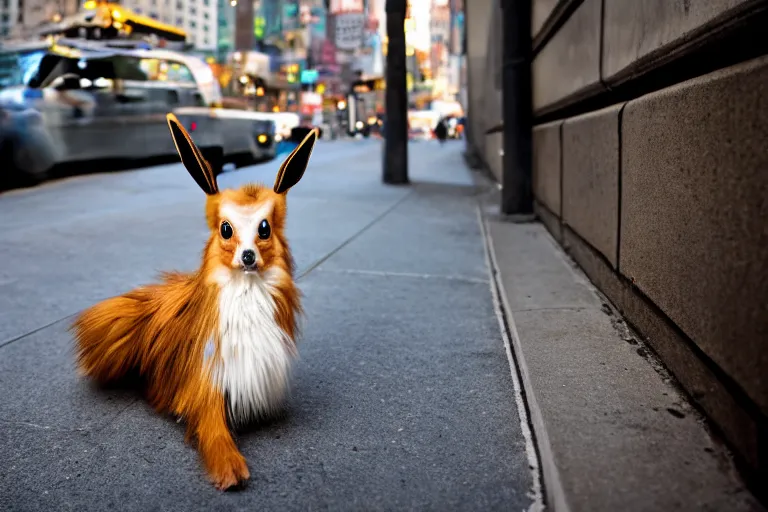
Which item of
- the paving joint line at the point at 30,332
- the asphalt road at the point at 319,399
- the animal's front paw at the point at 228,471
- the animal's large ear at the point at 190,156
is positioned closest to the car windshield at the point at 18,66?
the asphalt road at the point at 319,399

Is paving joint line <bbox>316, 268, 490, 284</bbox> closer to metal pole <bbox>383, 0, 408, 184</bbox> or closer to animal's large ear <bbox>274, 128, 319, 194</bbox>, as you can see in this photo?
animal's large ear <bbox>274, 128, 319, 194</bbox>

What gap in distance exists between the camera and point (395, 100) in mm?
12641

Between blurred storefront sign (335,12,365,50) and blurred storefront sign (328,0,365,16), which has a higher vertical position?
blurred storefront sign (328,0,365,16)

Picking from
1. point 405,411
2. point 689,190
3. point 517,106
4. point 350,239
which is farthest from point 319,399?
point 517,106

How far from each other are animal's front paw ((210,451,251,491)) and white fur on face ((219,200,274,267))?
0.59 m

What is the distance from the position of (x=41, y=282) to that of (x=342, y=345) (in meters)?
2.38

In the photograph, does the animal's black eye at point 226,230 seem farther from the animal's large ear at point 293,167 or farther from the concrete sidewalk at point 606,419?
the concrete sidewalk at point 606,419

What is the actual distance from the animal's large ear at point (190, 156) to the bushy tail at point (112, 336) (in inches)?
25.1

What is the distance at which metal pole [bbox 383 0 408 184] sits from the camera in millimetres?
12352

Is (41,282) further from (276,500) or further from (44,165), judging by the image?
(44,165)

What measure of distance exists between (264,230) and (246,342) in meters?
0.36

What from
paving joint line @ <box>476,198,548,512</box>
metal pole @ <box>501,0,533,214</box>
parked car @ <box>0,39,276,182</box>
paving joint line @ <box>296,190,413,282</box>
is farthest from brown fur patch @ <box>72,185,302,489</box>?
parked car @ <box>0,39,276,182</box>

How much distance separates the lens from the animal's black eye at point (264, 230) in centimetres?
227

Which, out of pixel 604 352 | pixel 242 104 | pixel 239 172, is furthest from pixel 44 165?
pixel 604 352
